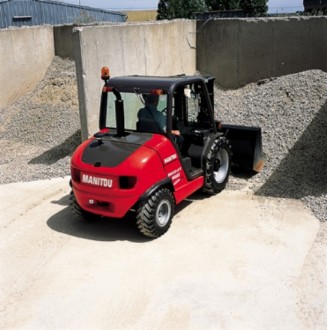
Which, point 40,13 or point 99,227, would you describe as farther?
point 40,13

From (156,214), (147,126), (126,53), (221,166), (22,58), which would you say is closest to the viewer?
(156,214)

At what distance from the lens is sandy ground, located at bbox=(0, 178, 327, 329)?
4.70 m

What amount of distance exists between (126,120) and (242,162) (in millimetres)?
2680

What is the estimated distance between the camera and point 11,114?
12758 millimetres

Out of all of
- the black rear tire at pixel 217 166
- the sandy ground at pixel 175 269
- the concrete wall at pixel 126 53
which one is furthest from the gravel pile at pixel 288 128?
the concrete wall at pixel 126 53

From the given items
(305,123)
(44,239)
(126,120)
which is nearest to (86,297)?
(44,239)

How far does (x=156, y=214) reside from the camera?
19.8 feet

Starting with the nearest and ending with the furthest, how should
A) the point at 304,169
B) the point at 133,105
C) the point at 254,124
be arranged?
1. the point at 133,105
2. the point at 304,169
3. the point at 254,124

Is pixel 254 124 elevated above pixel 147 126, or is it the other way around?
pixel 147 126

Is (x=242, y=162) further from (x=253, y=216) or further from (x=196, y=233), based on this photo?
(x=196, y=233)

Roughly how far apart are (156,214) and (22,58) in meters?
9.15

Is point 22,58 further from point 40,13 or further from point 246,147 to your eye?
point 40,13

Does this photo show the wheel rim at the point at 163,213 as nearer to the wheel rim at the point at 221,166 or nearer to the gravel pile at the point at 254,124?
the wheel rim at the point at 221,166

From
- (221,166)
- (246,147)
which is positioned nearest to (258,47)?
(246,147)
